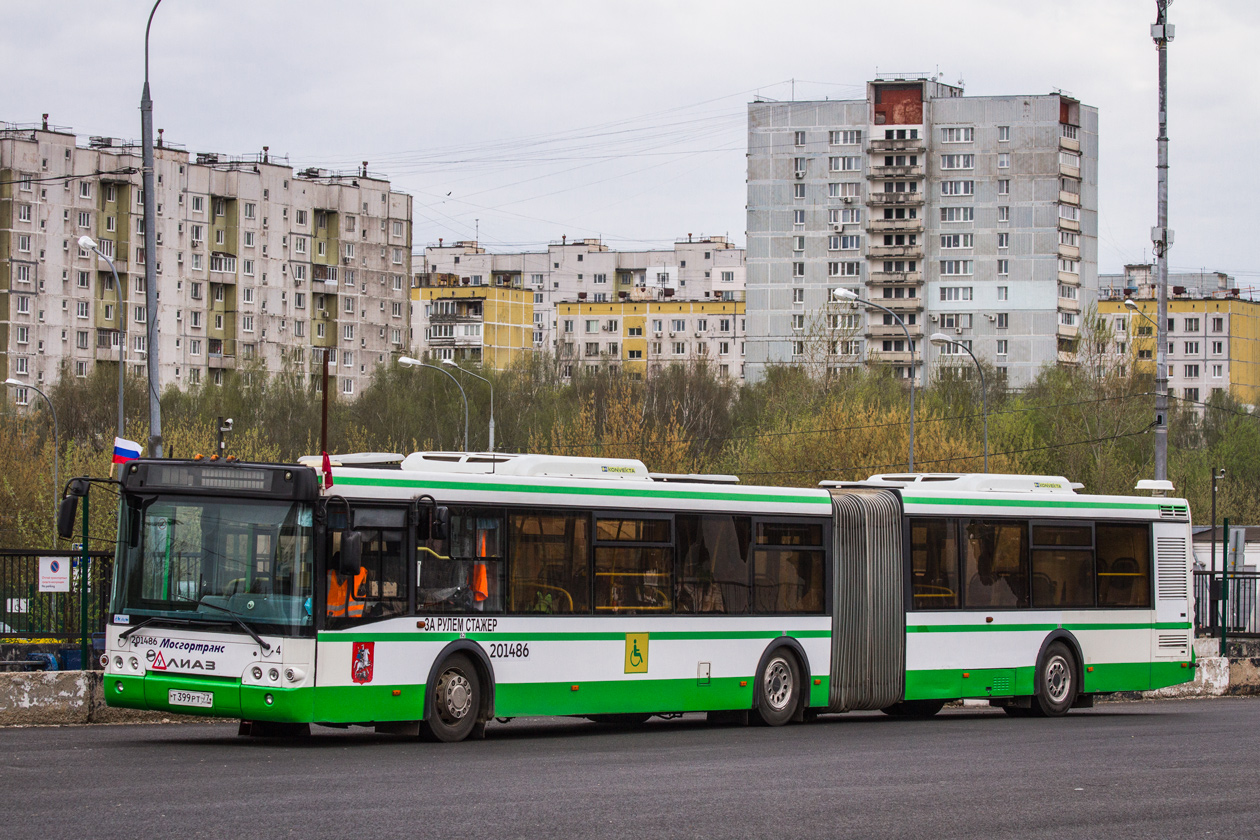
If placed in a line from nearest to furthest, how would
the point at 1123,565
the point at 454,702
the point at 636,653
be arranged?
the point at 454,702, the point at 636,653, the point at 1123,565

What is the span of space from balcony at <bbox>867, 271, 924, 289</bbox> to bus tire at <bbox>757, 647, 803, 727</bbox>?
4139 inches

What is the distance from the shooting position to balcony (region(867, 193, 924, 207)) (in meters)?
121

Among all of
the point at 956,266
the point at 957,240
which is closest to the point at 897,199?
the point at 957,240

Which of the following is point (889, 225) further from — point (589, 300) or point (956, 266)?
point (589, 300)

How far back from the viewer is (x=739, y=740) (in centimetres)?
1711

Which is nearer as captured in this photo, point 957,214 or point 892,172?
point 892,172

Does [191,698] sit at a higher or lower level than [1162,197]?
lower

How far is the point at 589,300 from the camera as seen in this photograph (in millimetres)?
175125

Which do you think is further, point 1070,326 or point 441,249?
point 441,249

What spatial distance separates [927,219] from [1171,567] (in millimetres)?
101273

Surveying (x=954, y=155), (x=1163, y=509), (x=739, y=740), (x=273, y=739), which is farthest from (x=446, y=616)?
(x=954, y=155)

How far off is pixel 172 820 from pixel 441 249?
176297 millimetres

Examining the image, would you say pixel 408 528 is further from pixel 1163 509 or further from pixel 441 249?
pixel 441 249

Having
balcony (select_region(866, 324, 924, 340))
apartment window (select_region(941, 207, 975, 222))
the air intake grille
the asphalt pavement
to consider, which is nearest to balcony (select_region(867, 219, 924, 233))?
apartment window (select_region(941, 207, 975, 222))
